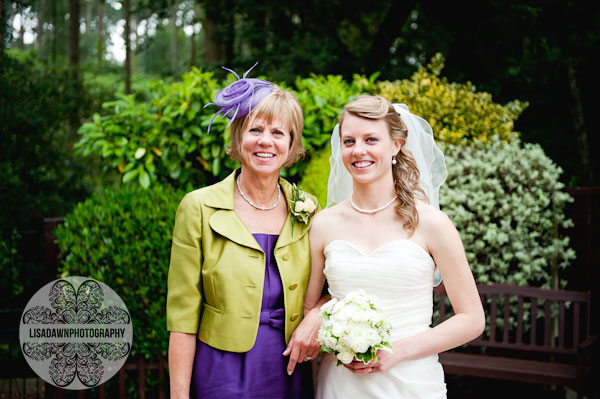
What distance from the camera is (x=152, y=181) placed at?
5.44 meters

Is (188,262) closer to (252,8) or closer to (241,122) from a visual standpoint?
(241,122)

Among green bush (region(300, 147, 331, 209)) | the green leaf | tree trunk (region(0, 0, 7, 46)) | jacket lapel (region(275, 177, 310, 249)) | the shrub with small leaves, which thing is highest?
tree trunk (region(0, 0, 7, 46))

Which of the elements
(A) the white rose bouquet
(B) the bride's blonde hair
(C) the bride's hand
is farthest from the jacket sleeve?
(B) the bride's blonde hair

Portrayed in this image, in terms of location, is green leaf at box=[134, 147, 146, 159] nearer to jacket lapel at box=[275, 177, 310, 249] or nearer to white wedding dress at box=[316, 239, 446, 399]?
jacket lapel at box=[275, 177, 310, 249]

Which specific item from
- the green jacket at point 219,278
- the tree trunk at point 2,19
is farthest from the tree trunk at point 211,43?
the green jacket at point 219,278

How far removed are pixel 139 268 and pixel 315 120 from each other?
231 cm

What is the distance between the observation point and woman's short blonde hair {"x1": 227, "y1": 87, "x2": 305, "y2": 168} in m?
2.65

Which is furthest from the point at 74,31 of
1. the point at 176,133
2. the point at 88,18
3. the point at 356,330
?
the point at 88,18

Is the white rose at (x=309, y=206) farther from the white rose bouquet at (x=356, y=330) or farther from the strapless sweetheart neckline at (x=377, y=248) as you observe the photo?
the white rose bouquet at (x=356, y=330)

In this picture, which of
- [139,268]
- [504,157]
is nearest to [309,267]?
[139,268]

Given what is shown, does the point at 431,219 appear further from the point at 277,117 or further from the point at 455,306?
the point at 277,117

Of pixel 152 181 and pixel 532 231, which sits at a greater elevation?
pixel 152 181

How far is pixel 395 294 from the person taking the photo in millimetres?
2641

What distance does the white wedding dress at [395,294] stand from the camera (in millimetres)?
2602
